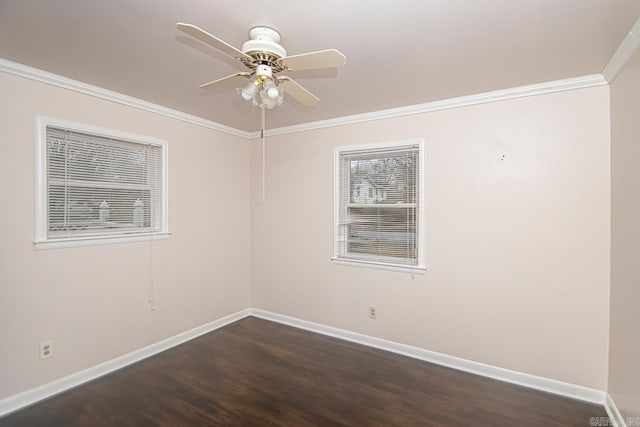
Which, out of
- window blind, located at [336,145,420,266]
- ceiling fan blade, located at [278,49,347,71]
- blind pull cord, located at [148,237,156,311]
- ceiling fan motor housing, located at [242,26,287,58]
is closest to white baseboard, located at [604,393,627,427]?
window blind, located at [336,145,420,266]

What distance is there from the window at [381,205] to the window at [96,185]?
1.95 m

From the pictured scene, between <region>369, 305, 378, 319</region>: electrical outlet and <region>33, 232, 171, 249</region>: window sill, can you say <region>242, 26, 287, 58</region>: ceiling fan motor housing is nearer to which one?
<region>33, 232, 171, 249</region>: window sill

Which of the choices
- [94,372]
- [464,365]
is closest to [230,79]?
[94,372]

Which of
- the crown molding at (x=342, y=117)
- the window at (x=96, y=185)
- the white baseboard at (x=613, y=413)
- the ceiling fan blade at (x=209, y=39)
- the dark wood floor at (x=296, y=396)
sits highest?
the crown molding at (x=342, y=117)

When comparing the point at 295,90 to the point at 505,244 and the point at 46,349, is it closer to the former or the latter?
the point at 505,244

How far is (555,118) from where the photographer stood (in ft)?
8.23

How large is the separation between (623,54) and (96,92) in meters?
3.89

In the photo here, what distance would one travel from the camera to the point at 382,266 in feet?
10.8

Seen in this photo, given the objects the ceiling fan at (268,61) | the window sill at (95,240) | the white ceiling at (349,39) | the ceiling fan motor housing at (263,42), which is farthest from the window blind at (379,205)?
the window sill at (95,240)

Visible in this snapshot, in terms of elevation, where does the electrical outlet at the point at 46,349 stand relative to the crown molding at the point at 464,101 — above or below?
below

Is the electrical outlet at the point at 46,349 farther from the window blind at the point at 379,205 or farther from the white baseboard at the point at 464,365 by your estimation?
the window blind at the point at 379,205

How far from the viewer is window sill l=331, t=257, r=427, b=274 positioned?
3111 mm

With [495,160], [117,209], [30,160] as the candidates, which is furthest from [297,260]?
[30,160]

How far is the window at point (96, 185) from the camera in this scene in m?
2.46
